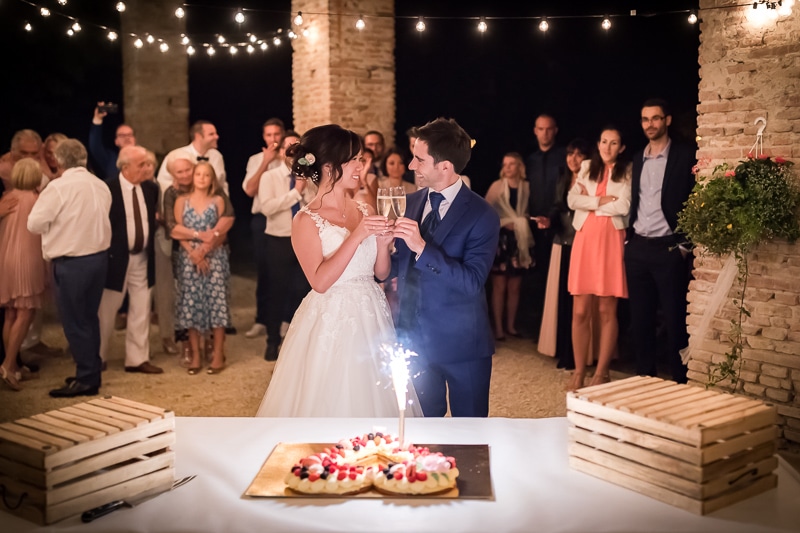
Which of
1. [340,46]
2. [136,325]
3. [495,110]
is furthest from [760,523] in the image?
[495,110]


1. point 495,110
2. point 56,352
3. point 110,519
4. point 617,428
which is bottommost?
point 56,352

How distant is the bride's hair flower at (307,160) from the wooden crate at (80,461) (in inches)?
58.4

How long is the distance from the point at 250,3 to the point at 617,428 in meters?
11.7

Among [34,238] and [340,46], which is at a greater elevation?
[340,46]

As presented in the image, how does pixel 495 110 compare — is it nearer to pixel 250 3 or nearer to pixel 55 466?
pixel 250 3

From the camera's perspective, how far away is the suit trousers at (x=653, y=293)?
5789mm

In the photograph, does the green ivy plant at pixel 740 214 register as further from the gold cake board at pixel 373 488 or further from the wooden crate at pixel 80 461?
the wooden crate at pixel 80 461

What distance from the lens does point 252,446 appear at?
253cm

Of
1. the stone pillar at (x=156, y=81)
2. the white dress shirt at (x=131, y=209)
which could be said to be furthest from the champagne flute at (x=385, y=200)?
the stone pillar at (x=156, y=81)

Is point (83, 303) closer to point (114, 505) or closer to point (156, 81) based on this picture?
point (114, 505)

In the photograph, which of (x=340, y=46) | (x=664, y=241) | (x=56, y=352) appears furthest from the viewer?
(x=340, y=46)

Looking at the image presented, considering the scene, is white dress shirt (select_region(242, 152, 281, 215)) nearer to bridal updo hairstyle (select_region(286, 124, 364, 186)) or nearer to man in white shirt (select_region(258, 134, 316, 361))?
man in white shirt (select_region(258, 134, 316, 361))

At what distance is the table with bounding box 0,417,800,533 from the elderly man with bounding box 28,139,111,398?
3.96m

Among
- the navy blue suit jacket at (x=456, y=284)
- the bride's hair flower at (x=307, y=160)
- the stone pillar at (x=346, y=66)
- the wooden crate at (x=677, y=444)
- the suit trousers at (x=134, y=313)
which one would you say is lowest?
the suit trousers at (x=134, y=313)
